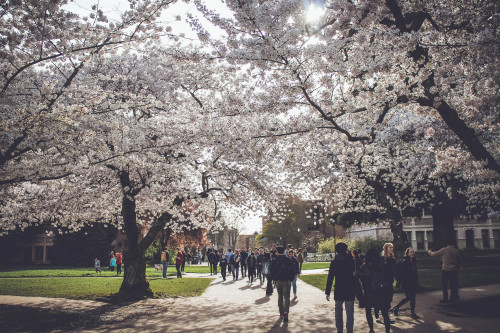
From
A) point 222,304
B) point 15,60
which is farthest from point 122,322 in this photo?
point 15,60

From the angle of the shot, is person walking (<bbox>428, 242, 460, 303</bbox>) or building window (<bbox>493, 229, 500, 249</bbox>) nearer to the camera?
person walking (<bbox>428, 242, 460, 303</bbox>)

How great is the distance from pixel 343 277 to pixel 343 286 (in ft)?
0.61

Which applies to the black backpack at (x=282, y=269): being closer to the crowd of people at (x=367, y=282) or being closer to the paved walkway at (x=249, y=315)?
the paved walkway at (x=249, y=315)

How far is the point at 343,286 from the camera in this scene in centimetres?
743

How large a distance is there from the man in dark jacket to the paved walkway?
99 cm

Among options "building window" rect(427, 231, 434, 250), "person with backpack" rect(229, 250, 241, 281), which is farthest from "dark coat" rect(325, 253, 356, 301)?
"building window" rect(427, 231, 434, 250)

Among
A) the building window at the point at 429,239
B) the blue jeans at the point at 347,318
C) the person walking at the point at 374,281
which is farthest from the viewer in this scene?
the building window at the point at 429,239

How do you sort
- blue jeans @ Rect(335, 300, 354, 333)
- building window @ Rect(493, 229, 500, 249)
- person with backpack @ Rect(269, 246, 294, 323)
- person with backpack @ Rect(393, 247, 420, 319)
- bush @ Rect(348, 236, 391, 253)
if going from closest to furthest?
blue jeans @ Rect(335, 300, 354, 333)
person with backpack @ Rect(269, 246, 294, 323)
person with backpack @ Rect(393, 247, 420, 319)
bush @ Rect(348, 236, 391, 253)
building window @ Rect(493, 229, 500, 249)

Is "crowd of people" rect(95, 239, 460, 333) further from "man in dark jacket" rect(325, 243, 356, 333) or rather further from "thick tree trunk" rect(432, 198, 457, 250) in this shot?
"thick tree trunk" rect(432, 198, 457, 250)

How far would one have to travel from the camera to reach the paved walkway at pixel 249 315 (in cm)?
820

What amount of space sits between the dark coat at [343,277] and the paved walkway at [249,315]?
3.88ft

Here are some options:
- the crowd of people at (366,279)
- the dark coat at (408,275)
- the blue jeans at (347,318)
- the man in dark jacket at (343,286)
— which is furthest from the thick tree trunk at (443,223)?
the blue jeans at (347,318)

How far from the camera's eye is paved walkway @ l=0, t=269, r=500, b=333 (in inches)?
323

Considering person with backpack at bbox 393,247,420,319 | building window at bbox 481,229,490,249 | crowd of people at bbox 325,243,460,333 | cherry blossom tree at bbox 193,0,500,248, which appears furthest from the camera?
building window at bbox 481,229,490,249
